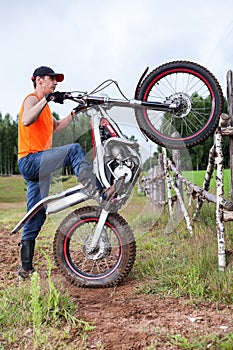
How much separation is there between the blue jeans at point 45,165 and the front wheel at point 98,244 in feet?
1.47

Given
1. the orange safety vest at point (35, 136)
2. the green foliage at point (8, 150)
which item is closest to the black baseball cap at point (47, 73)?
the orange safety vest at point (35, 136)

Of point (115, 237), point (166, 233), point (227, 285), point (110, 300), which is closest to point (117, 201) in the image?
point (115, 237)

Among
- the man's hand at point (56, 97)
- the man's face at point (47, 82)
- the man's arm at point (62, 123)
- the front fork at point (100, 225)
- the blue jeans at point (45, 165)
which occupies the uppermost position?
the man's face at point (47, 82)

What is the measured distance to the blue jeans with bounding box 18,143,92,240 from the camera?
420 cm

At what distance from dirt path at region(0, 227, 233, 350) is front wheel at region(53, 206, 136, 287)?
4.3 inches

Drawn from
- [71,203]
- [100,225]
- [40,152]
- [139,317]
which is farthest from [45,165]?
[139,317]

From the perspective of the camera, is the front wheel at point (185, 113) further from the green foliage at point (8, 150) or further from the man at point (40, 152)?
the green foliage at point (8, 150)

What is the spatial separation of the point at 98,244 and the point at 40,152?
1054mm

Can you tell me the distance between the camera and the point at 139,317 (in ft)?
12.1

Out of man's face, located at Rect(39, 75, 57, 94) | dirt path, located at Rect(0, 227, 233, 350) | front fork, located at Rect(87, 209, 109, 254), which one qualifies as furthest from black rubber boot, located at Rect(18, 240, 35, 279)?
man's face, located at Rect(39, 75, 57, 94)

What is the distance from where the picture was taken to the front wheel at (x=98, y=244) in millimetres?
4453

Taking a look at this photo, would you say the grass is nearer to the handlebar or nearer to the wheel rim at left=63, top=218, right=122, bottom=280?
the wheel rim at left=63, top=218, right=122, bottom=280

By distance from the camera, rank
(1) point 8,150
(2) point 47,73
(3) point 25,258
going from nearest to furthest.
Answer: (2) point 47,73 < (3) point 25,258 < (1) point 8,150

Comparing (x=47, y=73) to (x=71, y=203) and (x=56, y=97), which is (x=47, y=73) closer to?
(x=56, y=97)
